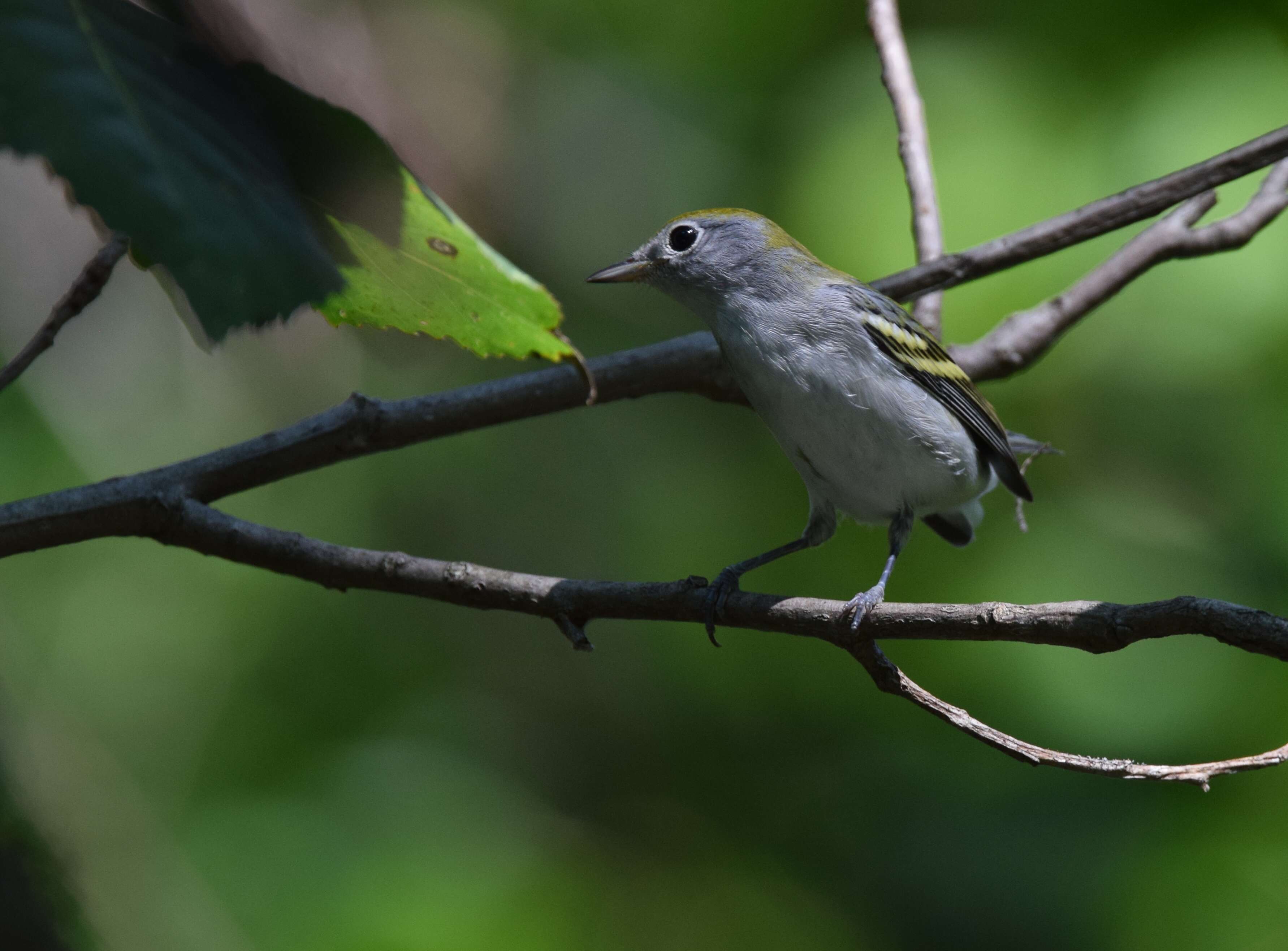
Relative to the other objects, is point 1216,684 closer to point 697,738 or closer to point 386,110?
point 697,738

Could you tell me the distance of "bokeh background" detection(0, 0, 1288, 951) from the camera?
8.40 feet

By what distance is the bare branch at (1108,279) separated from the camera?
6.33 feet

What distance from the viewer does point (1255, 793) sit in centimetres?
248

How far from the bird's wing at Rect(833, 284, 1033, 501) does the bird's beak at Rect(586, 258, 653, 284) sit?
40 centimetres

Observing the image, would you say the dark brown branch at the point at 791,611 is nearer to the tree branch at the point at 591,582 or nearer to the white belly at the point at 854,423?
the tree branch at the point at 591,582

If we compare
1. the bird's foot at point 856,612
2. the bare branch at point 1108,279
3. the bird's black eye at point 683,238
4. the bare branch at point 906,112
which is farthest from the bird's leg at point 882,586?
the bird's black eye at point 683,238

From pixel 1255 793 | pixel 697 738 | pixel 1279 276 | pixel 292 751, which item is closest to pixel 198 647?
pixel 292 751

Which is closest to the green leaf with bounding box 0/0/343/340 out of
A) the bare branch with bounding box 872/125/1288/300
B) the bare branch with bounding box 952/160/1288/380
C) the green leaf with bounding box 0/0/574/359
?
the green leaf with bounding box 0/0/574/359

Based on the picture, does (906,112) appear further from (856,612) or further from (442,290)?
(442,290)

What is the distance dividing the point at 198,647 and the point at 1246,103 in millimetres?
3539

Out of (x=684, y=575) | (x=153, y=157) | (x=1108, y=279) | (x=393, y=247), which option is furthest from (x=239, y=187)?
(x=684, y=575)

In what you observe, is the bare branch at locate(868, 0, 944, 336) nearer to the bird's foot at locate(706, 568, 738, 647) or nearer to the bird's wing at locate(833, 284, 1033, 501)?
the bird's wing at locate(833, 284, 1033, 501)

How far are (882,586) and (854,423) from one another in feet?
1.22

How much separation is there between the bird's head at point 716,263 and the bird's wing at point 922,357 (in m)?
0.12
